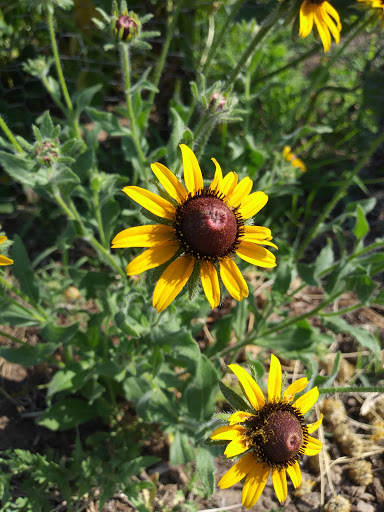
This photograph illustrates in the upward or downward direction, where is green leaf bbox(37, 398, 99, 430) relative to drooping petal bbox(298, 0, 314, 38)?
downward

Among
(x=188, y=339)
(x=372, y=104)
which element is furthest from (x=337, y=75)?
(x=188, y=339)

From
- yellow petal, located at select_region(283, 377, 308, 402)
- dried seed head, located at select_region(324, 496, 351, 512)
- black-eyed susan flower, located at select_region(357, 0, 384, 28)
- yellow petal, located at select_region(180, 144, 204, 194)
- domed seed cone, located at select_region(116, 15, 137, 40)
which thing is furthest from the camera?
dried seed head, located at select_region(324, 496, 351, 512)

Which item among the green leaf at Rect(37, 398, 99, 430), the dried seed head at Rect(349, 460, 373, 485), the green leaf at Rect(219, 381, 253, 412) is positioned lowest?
the green leaf at Rect(37, 398, 99, 430)

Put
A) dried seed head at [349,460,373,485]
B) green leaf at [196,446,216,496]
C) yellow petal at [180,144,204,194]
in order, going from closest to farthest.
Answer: yellow petal at [180,144,204,194], green leaf at [196,446,216,496], dried seed head at [349,460,373,485]

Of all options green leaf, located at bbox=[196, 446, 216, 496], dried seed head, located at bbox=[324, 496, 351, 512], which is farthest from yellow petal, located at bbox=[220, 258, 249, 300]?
dried seed head, located at bbox=[324, 496, 351, 512]

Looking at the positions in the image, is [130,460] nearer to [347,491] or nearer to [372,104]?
[347,491]

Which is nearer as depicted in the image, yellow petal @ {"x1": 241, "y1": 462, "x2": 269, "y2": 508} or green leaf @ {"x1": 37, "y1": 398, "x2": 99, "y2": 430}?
yellow petal @ {"x1": 241, "y1": 462, "x2": 269, "y2": 508}

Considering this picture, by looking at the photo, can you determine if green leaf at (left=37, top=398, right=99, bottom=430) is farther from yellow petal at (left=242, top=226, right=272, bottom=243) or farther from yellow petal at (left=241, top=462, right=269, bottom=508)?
Answer: yellow petal at (left=242, top=226, right=272, bottom=243)
